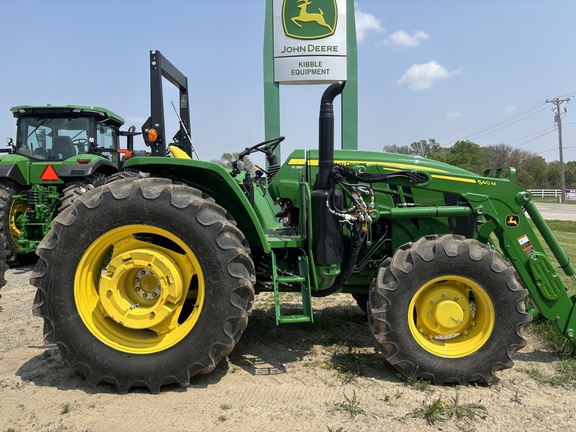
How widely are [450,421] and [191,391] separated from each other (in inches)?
64.3

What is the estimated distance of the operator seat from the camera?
847cm

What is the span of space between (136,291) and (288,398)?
50.1 inches

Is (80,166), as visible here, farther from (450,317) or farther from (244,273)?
(450,317)

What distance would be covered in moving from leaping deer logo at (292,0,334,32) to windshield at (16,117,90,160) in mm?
5157

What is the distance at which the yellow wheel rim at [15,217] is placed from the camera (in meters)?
7.74

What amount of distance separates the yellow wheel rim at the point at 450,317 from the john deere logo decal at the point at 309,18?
836cm

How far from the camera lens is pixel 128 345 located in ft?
9.87

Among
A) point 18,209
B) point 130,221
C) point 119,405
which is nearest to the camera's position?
point 119,405

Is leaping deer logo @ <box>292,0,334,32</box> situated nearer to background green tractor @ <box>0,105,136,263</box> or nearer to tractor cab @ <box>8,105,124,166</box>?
background green tractor @ <box>0,105,136,263</box>

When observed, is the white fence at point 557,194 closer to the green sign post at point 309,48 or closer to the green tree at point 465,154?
the green tree at point 465,154

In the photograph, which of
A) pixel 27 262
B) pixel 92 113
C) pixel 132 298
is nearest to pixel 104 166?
pixel 92 113

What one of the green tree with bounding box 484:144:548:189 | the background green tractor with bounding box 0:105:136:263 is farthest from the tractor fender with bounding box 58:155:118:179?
the green tree with bounding box 484:144:548:189

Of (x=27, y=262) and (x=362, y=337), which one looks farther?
(x=27, y=262)

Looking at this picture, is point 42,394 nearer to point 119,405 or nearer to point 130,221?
point 119,405
